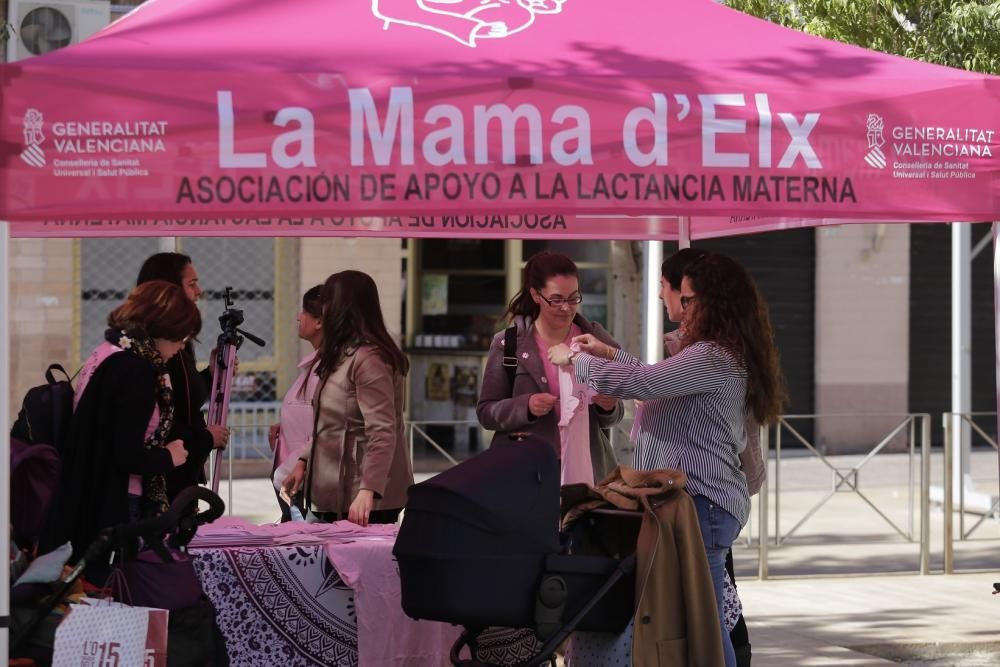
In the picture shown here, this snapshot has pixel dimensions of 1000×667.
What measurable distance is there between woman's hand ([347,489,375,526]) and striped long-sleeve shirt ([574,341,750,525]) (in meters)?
1.07

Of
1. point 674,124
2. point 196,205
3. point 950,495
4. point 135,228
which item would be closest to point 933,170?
point 674,124

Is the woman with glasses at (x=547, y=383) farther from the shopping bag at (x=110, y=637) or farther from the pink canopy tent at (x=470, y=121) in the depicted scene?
the shopping bag at (x=110, y=637)

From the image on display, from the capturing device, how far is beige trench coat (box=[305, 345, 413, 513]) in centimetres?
598

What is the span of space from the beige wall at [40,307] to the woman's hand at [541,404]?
1038cm

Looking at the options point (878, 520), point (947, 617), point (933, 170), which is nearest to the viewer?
point (933, 170)

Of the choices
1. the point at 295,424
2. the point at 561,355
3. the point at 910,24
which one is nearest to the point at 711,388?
the point at 561,355

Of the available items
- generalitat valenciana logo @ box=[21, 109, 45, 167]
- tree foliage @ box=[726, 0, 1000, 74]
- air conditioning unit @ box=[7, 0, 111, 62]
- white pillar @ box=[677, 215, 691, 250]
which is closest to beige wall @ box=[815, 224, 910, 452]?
tree foliage @ box=[726, 0, 1000, 74]

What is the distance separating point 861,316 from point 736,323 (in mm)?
15111

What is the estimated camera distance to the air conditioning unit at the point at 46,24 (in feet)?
49.0

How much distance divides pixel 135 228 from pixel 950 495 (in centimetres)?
630

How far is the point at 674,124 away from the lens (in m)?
4.90

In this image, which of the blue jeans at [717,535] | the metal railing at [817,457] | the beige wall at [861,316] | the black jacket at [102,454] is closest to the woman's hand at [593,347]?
the blue jeans at [717,535]

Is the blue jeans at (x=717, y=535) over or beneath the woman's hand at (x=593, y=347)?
beneath

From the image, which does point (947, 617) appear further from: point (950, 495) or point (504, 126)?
point (504, 126)
